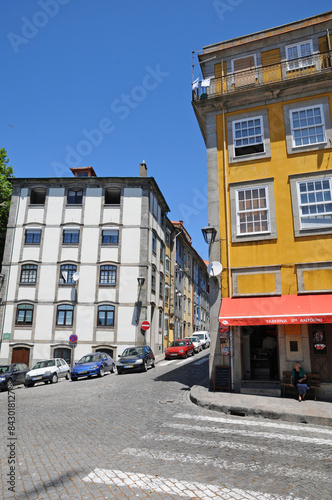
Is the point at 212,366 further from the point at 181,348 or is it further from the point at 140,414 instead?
the point at 181,348

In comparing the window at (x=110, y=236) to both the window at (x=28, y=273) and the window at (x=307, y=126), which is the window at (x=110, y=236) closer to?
the window at (x=28, y=273)

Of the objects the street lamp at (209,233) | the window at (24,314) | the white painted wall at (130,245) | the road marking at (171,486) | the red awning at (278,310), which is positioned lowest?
the road marking at (171,486)

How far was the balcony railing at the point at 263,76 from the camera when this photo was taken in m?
15.2

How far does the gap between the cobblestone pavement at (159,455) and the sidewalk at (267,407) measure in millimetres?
384

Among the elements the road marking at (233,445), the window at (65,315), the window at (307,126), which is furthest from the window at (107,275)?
the road marking at (233,445)

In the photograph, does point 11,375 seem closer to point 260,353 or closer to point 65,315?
point 65,315

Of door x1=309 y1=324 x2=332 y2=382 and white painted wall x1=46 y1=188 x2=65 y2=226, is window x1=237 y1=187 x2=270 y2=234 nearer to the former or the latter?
door x1=309 y1=324 x2=332 y2=382

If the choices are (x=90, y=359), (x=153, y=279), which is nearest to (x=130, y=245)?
(x=153, y=279)

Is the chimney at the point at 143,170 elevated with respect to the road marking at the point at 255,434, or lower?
elevated

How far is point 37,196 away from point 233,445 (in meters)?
28.8

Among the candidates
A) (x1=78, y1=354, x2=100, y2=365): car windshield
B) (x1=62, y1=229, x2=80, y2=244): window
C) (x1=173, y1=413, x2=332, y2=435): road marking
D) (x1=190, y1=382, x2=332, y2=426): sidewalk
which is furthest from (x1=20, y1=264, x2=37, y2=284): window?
(x1=173, y1=413, x2=332, y2=435): road marking

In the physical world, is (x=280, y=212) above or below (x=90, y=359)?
above

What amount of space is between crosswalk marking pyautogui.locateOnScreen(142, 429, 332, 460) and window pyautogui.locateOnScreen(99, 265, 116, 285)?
2108 cm

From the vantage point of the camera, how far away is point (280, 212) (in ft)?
47.8
